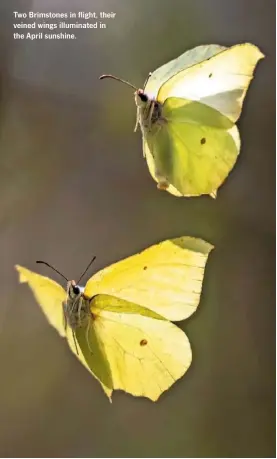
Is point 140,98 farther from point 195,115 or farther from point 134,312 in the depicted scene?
point 134,312

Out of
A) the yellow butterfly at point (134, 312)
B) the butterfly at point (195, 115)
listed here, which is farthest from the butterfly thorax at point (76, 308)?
the butterfly at point (195, 115)

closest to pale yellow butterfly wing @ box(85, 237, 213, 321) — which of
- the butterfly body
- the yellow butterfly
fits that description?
the yellow butterfly

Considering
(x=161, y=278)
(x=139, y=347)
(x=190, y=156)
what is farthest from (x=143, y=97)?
(x=139, y=347)

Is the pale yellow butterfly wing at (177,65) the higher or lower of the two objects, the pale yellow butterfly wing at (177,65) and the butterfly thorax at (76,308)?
the higher

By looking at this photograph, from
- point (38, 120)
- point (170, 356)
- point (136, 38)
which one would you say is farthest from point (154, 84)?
point (170, 356)

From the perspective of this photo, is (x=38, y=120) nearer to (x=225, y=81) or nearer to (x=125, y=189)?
(x=125, y=189)

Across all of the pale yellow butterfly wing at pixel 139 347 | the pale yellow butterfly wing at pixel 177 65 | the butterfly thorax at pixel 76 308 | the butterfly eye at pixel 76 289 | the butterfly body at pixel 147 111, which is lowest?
the pale yellow butterfly wing at pixel 139 347

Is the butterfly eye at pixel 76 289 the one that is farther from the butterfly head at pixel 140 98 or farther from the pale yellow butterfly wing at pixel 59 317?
the butterfly head at pixel 140 98
